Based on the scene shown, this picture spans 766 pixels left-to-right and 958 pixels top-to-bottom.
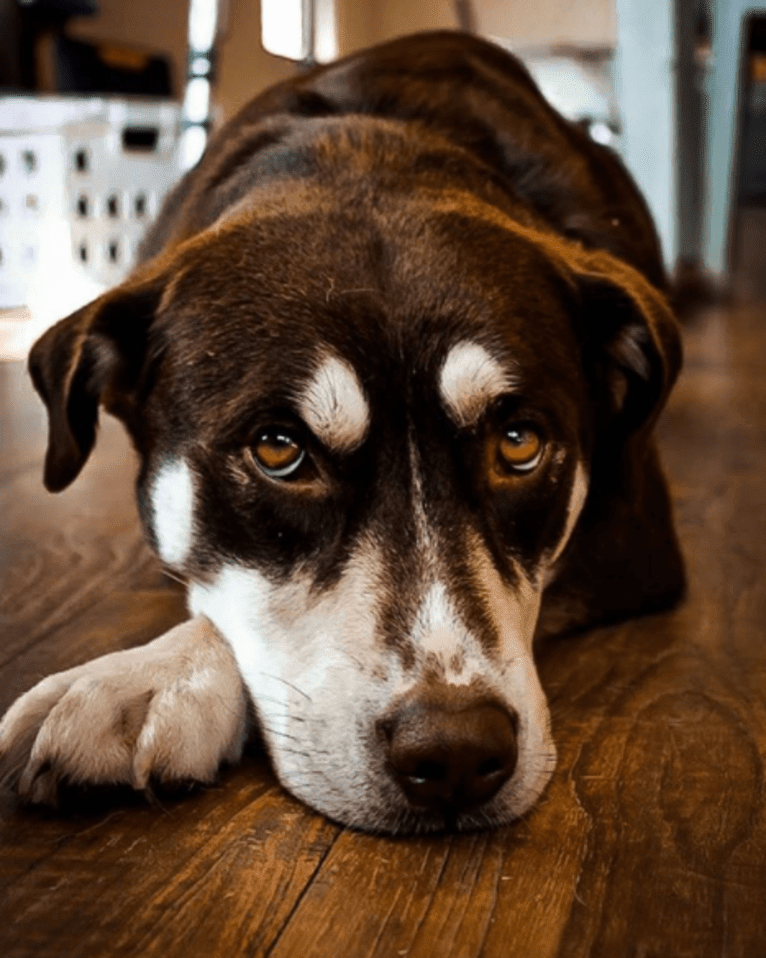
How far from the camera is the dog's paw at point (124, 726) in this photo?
1.54 metres

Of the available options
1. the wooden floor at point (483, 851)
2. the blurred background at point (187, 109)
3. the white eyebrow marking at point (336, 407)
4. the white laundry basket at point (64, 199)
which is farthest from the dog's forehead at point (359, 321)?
the white laundry basket at point (64, 199)

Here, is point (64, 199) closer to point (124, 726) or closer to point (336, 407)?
point (336, 407)

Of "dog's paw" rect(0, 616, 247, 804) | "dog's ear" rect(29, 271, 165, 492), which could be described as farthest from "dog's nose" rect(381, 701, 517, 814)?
"dog's ear" rect(29, 271, 165, 492)

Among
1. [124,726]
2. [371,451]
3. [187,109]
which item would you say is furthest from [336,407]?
[187,109]

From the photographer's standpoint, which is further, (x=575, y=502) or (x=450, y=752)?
(x=575, y=502)

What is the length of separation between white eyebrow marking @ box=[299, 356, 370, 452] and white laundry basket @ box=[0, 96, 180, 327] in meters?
4.22

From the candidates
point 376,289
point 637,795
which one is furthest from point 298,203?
point 637,795

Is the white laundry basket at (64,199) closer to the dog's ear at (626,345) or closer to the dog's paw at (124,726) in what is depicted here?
the dog's ear at (626,345)

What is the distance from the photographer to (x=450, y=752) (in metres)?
1.45

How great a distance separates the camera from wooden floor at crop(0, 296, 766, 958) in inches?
51.5

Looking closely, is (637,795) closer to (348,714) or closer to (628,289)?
(348,714)

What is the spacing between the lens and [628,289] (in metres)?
2.01

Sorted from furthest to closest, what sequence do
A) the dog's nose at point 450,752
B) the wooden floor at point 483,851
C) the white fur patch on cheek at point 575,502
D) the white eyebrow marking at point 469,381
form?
the white fur patch on cheek at point 575,502
the white eyebrow marking at point 469,381
the dog's nose at point 450,752
the wooden floor at point 483,851

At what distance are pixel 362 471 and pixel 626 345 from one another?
56cm
